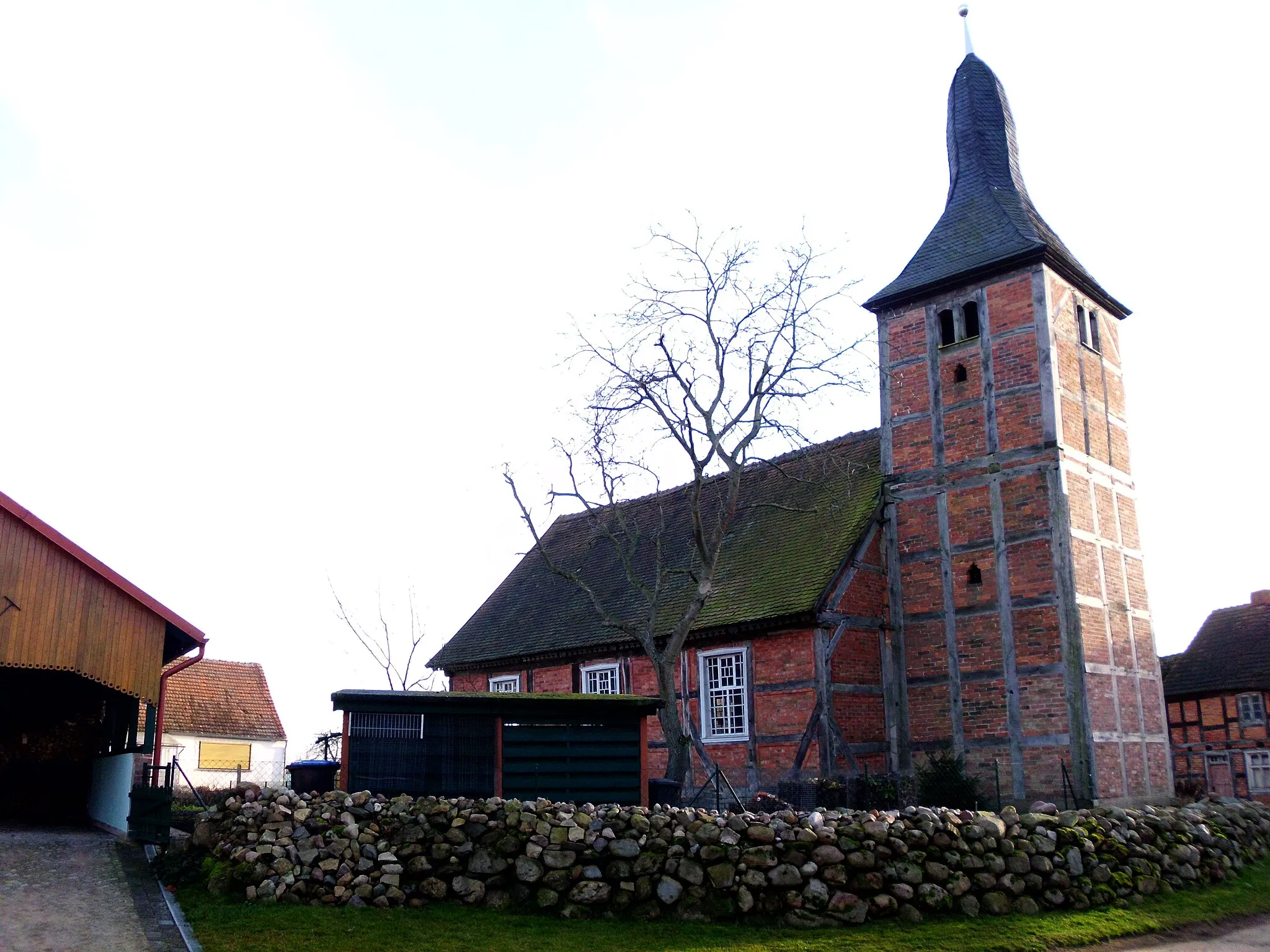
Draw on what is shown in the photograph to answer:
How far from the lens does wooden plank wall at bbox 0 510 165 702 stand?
55.1 feet

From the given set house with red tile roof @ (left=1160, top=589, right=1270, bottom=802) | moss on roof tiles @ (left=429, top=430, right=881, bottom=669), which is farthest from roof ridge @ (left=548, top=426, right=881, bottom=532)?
house with red tile roof @ (left=1160, top=589, right=1270, bottom=802)

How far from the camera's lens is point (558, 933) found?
11359 mm

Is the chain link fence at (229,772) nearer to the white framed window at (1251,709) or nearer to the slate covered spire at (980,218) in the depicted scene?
the slate covered spire at (980,218)

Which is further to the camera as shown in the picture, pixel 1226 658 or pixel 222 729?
pixel 222 729

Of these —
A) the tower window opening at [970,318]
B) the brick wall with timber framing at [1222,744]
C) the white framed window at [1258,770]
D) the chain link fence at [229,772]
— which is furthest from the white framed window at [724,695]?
the chain link fence at [229,772]

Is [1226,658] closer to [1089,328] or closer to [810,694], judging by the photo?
[1089,328]

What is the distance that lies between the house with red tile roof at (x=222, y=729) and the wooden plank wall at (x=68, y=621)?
23218 mm

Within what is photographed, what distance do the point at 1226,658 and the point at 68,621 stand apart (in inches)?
1291

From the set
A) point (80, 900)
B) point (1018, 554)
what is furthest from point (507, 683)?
point (80, 900)

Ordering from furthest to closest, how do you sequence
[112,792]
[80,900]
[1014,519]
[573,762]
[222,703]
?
[222,703], [1014,519], [112,792], [573,762], [80,900]

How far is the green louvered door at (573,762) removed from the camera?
14367 mm

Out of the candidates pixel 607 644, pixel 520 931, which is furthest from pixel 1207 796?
pixel 520 931

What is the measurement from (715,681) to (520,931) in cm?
1180

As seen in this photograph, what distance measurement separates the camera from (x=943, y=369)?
22328 millimetres
